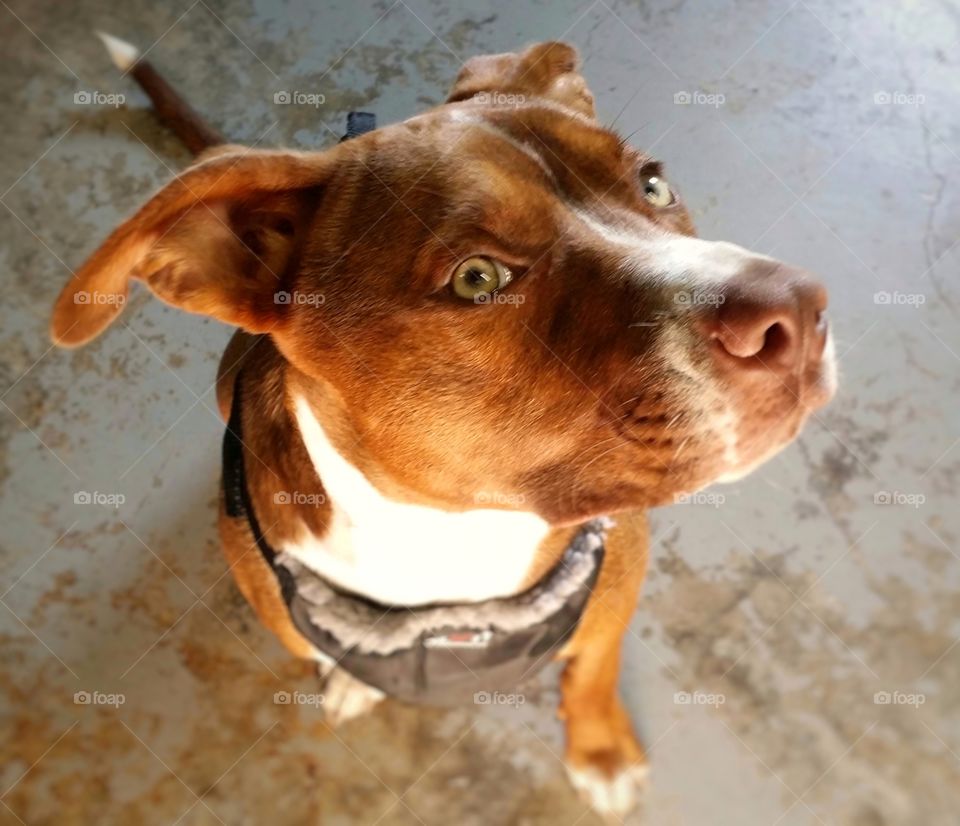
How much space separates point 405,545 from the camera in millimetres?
1900

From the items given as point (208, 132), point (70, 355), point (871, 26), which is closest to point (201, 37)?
point (208, 132)

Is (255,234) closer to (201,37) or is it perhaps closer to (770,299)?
(770,299)

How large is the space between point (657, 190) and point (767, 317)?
0.66 meters

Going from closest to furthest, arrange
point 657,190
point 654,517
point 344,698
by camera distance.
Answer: point 657,190 < point 344,698 < point 654,517

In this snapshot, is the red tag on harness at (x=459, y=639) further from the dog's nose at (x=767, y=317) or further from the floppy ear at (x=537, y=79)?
the floppy ear at (x=537, y=79)

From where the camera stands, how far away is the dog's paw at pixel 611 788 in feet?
9.11

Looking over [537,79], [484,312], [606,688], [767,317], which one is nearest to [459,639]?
[606,688]

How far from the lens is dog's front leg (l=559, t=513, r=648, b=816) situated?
2342mm

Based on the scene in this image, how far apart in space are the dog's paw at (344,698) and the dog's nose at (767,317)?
6.45 ft

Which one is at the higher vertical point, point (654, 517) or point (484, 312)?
point (484, 312)

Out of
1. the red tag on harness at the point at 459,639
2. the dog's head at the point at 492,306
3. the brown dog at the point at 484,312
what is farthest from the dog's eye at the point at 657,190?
the red tag on harness at the point at 459,639

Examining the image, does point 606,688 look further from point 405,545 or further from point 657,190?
point 657,190

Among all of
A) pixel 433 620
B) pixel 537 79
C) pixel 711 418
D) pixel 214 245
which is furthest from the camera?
pixel 433 620

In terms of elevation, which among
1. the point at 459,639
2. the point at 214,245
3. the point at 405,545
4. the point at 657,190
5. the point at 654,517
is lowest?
the point at 654,517
